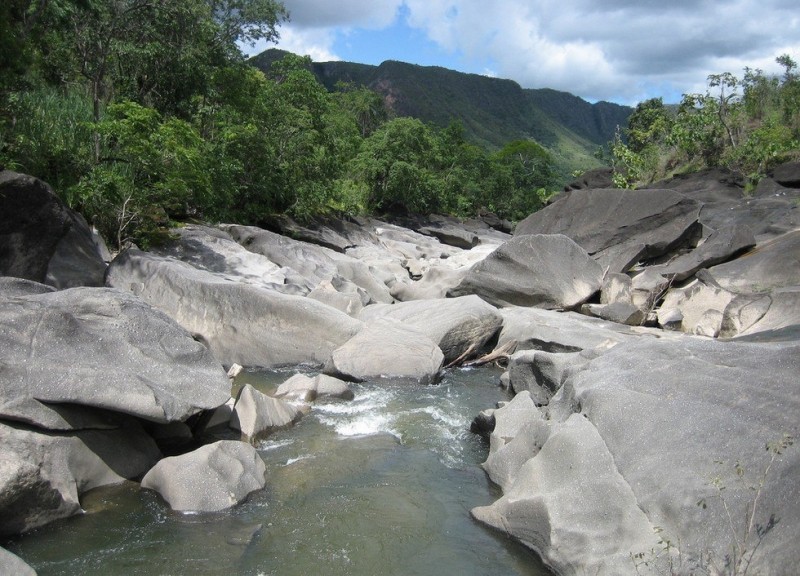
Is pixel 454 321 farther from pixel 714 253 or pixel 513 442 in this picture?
pixel 714 253

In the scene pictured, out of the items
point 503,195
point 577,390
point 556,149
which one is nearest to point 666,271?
point 577,390

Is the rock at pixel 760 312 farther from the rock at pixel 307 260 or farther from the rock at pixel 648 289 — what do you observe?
the rock at pixel 307 260

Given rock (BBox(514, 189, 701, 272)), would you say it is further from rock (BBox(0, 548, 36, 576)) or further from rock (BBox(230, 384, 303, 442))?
rock (BBox(0, 548, 36, 576))

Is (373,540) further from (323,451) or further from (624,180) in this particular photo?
(624,180)

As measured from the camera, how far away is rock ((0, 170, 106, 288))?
36.1 ft

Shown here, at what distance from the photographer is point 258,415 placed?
9227 millimetres

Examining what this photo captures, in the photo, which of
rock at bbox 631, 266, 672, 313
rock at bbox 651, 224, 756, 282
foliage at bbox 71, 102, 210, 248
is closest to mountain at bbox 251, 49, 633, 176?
rock at bbox 651, 224, 756, 282

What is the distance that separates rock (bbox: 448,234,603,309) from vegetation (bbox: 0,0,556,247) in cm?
789

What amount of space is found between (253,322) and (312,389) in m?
2.63

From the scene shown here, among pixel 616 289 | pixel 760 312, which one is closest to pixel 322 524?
pixel 760 312

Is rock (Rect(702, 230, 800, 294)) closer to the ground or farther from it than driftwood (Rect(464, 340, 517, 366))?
farther from it

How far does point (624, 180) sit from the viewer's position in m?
34.2

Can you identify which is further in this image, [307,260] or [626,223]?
[626,223]

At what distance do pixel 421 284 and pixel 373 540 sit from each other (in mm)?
13651
